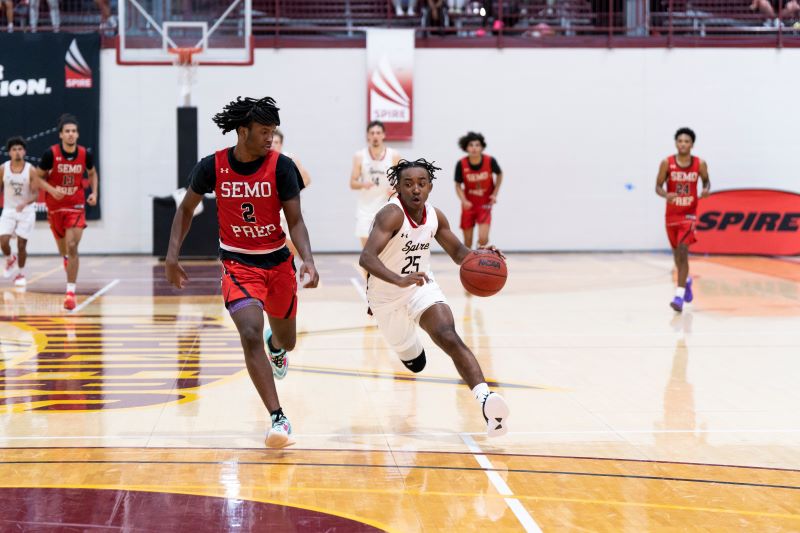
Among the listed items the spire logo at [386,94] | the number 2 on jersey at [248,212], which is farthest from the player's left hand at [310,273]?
the spire logo at [386,94]

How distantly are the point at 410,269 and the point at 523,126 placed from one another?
13.7 metres

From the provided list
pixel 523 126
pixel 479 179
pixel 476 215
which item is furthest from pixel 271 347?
pixel 523 126

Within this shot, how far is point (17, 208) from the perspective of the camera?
14.8 meters

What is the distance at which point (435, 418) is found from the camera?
6.68 meters

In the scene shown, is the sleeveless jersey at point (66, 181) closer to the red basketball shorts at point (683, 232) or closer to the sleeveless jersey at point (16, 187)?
the sleeveless jersey at point (16, 187)

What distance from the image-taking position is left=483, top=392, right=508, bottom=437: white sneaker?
592 centimetres

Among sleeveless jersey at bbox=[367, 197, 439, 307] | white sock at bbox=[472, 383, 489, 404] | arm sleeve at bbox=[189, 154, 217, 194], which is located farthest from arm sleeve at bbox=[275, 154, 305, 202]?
white sock at bbox=[472, 383, 489, 404]

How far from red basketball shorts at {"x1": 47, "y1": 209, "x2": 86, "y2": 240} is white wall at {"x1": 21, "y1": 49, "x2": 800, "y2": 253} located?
24.2 feet

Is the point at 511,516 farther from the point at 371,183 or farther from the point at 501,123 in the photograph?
the point at 501,123

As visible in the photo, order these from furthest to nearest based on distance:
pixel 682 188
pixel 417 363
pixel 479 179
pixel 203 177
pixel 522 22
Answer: pixel 522 22 → pixel 479 179 → pixel 682 188 → pixel 417 363 → pixel 203 177

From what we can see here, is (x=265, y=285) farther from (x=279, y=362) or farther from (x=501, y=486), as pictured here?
(x=501, y=486)

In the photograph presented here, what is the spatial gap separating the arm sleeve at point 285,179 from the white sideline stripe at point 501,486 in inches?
64.7

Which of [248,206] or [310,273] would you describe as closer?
[310,273]

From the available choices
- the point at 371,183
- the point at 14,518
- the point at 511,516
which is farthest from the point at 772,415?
the point at 371,183
